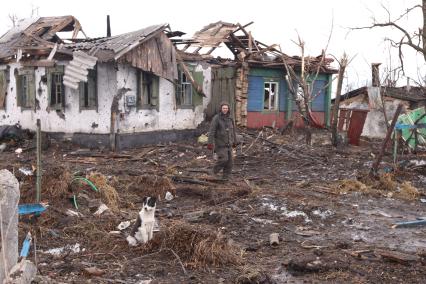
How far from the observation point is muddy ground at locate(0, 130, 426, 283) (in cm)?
528

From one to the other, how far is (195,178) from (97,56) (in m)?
6.05

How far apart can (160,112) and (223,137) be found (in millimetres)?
6893

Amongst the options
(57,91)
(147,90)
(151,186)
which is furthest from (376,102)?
(151,186)

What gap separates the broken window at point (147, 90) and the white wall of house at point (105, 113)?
20 centimetres

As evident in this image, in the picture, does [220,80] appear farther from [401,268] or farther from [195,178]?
[401,268]

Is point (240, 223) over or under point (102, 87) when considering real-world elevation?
under

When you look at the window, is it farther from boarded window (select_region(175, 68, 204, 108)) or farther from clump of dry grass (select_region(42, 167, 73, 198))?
clump of dry grass (select_region(42, 167, 73, 198))

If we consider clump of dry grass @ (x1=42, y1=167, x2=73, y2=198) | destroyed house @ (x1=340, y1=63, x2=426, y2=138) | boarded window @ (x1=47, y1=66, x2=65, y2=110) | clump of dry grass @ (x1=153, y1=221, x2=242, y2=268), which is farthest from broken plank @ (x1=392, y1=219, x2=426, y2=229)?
destroyed house @ (x1=340, y1=63, x2=426, y2=138)

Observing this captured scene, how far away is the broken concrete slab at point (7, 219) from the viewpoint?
3.32 meters

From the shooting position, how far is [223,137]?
34.5ft

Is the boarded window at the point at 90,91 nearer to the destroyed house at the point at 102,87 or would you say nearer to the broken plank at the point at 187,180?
the destroyed house at the point at 102,87

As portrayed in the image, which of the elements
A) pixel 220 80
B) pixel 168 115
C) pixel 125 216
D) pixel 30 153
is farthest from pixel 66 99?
pixel 125 216

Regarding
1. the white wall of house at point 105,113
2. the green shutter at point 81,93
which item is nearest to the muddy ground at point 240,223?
the white wall of house at point 105,113

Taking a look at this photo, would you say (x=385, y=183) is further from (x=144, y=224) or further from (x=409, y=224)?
(x=144, y=224)
